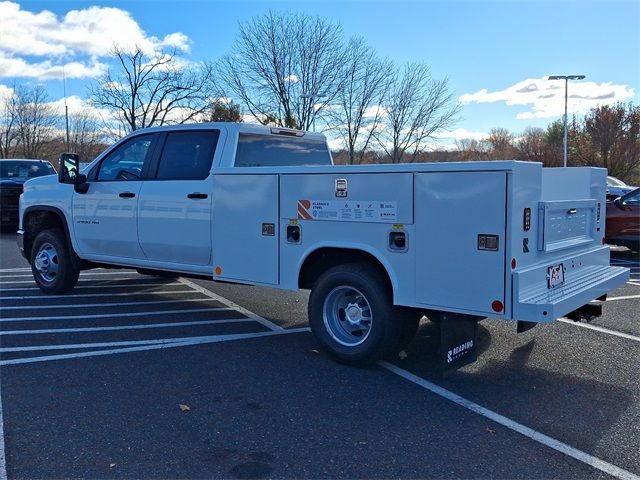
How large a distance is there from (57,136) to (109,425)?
4913 cm

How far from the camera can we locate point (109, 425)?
13.8 ft

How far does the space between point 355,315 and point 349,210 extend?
931 mm

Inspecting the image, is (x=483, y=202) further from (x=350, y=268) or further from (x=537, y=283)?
(x=350, y=268)

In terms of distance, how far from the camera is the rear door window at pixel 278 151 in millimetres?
6887

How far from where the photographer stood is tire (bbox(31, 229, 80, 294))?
26.9 ft

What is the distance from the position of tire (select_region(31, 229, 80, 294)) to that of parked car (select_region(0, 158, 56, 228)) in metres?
9.26

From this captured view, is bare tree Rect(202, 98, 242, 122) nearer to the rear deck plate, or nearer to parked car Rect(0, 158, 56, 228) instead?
parked car Rect(0, 158, 56, 228)

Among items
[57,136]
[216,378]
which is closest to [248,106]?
[57,136]

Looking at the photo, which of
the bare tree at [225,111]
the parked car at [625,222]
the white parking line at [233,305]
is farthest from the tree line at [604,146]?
the white parking line at [233,305]

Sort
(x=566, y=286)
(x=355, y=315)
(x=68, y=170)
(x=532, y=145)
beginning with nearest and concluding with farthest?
(x=566, y=286), (x=355, y=315), (x=68, y=170), (x=532, y=145)

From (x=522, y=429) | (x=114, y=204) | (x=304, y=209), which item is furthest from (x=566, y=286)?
(x=114, y=204)

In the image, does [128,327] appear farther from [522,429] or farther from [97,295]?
[522,429]

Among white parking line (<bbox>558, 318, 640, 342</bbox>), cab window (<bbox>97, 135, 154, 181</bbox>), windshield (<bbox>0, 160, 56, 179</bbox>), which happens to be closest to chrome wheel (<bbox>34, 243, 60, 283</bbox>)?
cab window (<bbox>97, 135, 154, 181</bbox>)

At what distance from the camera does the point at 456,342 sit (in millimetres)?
5027
